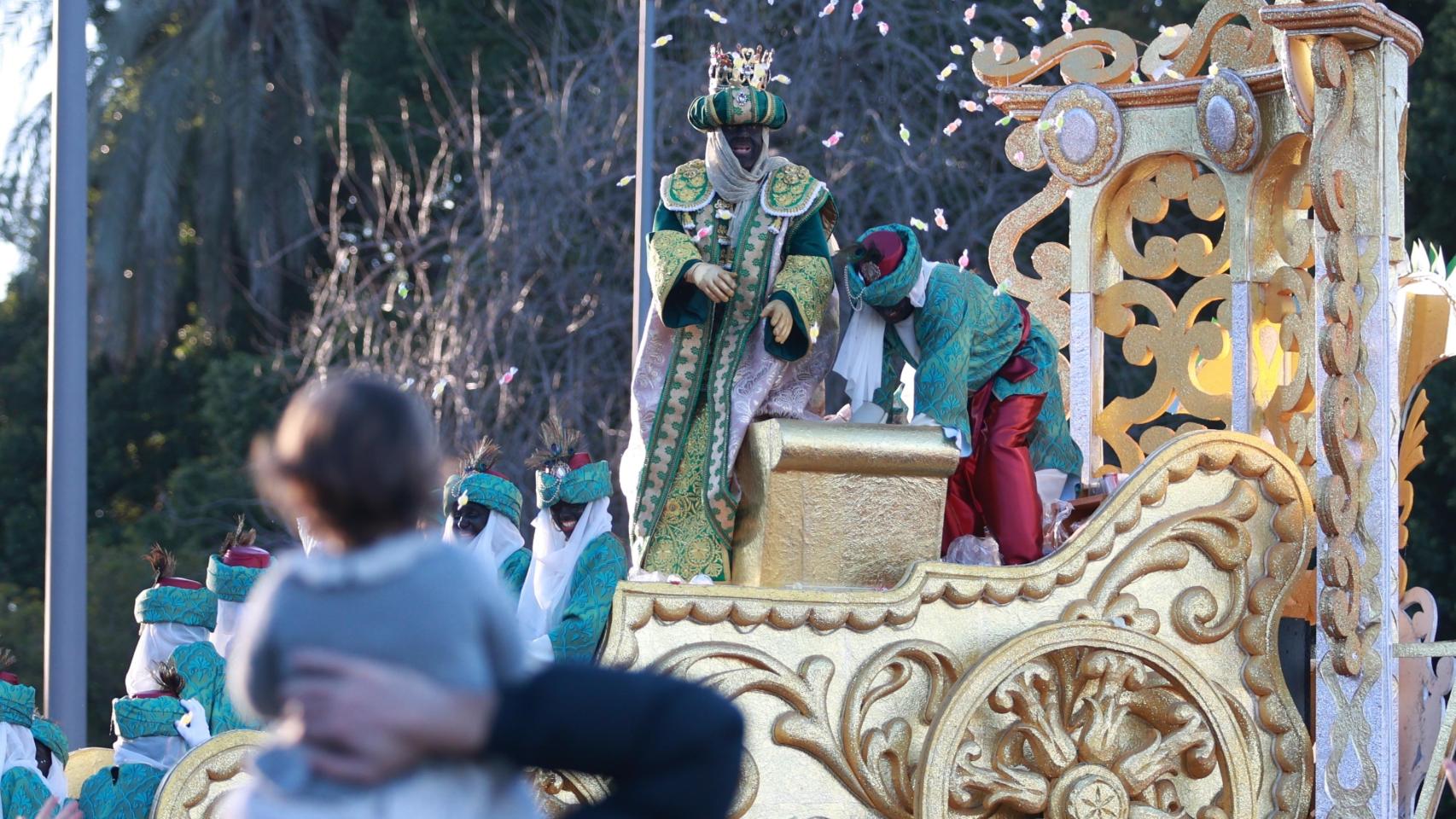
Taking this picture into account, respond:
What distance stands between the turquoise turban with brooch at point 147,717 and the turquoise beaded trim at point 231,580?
752 millimetres

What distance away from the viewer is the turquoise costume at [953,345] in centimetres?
649

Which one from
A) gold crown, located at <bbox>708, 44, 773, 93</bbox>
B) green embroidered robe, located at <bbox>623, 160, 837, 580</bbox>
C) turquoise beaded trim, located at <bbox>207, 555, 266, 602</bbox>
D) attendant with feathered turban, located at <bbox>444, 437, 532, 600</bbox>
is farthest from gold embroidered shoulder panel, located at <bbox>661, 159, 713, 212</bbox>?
turquoise beaded trim, located at <bbox>207, 555, 266, 602</bbox>

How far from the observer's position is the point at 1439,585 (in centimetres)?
1389

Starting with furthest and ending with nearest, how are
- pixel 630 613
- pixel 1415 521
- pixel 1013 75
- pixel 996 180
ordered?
pixel 996 180 < pixel 1415 521 < pixel 1013 75 < pixel 630 613

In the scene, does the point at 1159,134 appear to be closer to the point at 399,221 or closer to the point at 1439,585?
the point at 1439,585

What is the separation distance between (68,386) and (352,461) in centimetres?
617

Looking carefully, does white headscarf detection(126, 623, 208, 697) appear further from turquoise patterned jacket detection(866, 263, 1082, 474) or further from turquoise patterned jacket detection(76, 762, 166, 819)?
turquoise patterned jacket detection(866, 263, 1082, 474)

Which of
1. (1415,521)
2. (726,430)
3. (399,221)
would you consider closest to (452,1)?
A: (399,221)

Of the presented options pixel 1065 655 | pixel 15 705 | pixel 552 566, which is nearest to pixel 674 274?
pixel 552 566

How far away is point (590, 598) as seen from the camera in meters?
6.40

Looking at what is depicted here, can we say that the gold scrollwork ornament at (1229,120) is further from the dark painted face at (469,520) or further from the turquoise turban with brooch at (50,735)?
the turquoise turban with brooch at (50,735)

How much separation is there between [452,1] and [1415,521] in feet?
31.1

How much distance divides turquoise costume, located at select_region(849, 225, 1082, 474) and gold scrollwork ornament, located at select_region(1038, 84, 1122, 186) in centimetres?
139

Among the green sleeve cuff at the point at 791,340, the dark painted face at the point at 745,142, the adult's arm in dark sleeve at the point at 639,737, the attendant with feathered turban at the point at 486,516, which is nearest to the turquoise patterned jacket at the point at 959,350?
the green sleeve cuff at the point at 791,340
